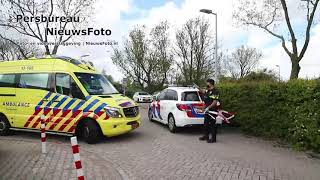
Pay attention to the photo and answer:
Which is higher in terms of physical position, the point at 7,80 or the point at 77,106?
the point at 7,80

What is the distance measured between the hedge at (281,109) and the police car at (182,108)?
5.10ft

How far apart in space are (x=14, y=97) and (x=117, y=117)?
3.84m

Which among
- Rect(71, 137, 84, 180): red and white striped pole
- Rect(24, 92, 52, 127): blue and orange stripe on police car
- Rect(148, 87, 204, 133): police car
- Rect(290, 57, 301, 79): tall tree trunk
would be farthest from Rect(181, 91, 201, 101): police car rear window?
Rect(290, 57, 301, 79): tall tree trunk

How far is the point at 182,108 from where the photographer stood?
40.0 ft

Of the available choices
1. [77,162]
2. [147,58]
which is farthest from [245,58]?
[77,162]

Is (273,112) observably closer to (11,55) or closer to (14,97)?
(14,97)

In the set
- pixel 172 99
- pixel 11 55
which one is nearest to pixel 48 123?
pixel 172 99

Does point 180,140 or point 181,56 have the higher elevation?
point 181,56

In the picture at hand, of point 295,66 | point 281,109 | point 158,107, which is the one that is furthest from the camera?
point 295,66

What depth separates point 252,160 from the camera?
8.36 meters

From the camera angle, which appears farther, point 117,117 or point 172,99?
point 172,99

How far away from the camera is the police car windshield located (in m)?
11.0

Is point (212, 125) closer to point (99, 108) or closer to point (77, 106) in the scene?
point (99, 108)

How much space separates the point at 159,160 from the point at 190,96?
4.49 m
